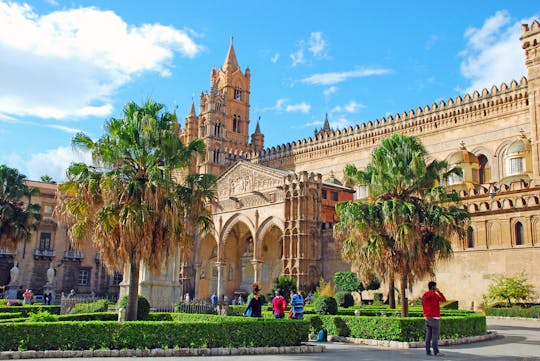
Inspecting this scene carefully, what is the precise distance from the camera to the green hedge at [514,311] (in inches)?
1091

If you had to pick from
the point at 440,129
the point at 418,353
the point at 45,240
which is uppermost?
the point at 440,129

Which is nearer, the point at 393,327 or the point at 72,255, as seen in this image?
the point at 393,327

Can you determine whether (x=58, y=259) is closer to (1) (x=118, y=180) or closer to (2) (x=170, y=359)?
(1) (x=118, y=180)

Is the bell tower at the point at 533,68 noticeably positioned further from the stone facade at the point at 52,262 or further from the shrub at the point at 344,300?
the stone facade at the point at 52,262

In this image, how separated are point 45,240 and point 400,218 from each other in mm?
40145

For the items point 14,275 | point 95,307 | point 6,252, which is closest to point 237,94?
point 6,252

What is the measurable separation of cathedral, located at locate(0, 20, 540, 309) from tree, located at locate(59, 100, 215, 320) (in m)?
8.70

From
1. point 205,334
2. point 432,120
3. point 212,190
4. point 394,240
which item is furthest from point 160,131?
point 432,120

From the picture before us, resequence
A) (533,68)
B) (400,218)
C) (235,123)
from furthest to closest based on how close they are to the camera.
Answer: (235,123) < (533,68) < (400,218)

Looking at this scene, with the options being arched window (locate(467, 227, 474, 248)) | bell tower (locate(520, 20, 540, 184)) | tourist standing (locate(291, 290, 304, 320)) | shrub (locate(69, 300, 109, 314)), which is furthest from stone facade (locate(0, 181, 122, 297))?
bell tower (locate(520, 20, 540, 184))

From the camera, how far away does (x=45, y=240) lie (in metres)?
51.5

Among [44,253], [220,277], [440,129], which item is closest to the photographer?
[440,129]

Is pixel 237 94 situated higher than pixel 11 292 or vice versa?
pixel 237 94

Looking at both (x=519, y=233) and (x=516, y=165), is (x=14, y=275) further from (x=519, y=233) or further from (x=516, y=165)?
(x=516, y=165)
